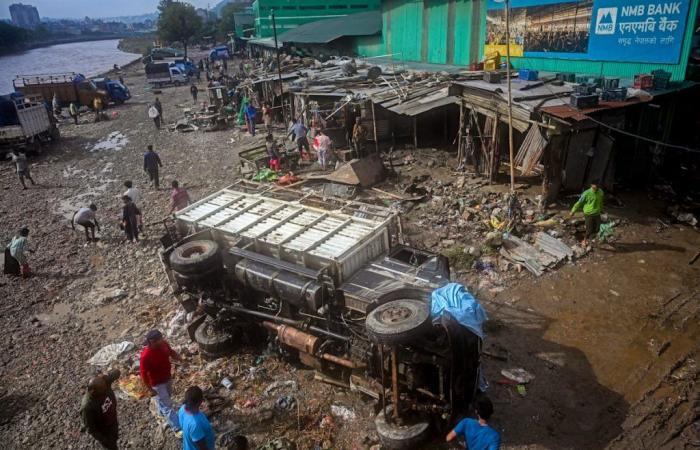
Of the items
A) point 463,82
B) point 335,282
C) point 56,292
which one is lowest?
point 56,292

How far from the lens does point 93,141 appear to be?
2209cm

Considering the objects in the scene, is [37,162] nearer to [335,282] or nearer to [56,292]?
[56,292]

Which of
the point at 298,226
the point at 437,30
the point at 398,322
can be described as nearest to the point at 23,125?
the point at 298,226

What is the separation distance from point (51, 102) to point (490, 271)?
30.3 metres

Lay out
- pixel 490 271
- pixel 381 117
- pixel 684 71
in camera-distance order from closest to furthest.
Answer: pixel 490 271 → pixel 684 71 → pixel 381 117

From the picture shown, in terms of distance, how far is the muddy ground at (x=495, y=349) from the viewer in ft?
18.2

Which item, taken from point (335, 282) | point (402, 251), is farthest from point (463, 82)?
point (335, 282)

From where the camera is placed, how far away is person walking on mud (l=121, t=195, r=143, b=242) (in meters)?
10.6

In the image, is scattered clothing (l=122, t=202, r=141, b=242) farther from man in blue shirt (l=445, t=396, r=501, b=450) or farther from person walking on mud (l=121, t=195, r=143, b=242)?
man in blue shirt (l=445, t=396, r=501, b=450)

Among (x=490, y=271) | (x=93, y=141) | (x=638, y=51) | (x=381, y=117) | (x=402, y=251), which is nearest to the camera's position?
(x=402, y=251)

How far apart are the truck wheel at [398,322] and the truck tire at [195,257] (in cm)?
283

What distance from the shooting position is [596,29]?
500 inches

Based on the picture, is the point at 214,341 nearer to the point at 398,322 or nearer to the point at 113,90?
the point at 398,322

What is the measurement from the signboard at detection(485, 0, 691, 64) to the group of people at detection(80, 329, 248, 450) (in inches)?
397
